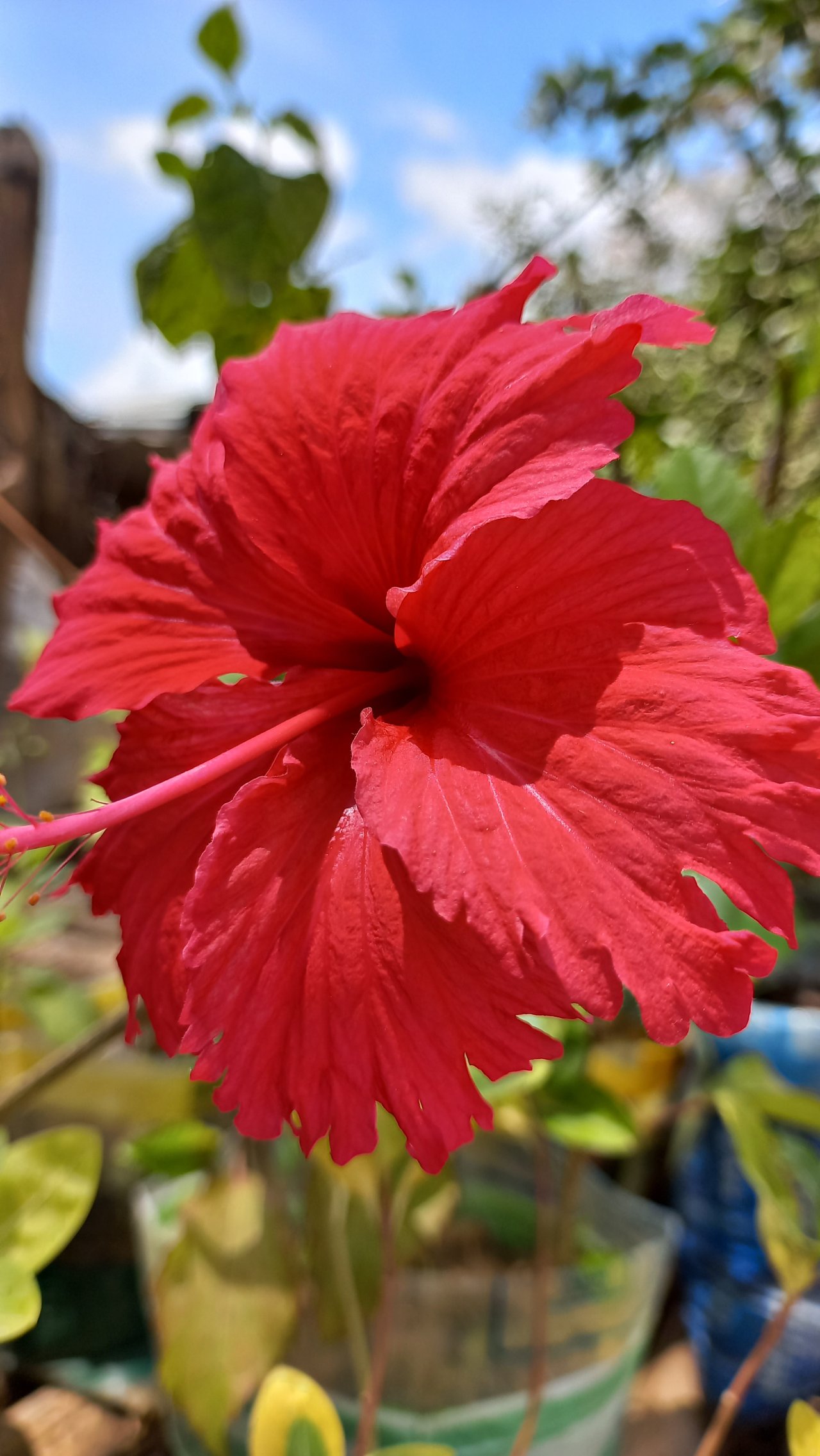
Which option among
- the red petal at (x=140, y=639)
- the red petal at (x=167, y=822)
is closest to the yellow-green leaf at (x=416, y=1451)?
the red petal at (x=167, y=822)

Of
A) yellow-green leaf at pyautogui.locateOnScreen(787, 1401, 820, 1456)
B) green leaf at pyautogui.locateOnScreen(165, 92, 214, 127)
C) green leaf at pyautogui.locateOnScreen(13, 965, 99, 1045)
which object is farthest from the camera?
green leaf at pyautogui.locateOnScreen(13, 965, 99, 1045)

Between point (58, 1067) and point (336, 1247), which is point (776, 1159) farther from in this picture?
point (58, 1067)

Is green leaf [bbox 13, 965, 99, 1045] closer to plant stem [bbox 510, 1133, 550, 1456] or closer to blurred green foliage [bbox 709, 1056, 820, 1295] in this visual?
plant stem [bbox 510, 1133, 550, 1456]

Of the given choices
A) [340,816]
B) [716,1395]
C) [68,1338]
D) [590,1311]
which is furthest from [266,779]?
[716,1395]

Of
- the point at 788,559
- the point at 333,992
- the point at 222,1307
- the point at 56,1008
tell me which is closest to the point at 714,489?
the point at 788,559

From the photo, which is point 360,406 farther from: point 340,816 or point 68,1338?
point 68,1338

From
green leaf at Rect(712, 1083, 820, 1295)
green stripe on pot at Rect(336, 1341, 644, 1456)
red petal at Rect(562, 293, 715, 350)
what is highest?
red petal at Rect(562, 293, 715, 350)

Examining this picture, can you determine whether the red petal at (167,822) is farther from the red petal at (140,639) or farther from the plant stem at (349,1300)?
the plant stem at (349,1300)

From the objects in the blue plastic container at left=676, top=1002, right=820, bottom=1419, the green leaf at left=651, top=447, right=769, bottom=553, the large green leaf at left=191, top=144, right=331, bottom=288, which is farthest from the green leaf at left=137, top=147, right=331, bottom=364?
the blue plastic container at left=676, top=1002, right=820, bottom=1419
